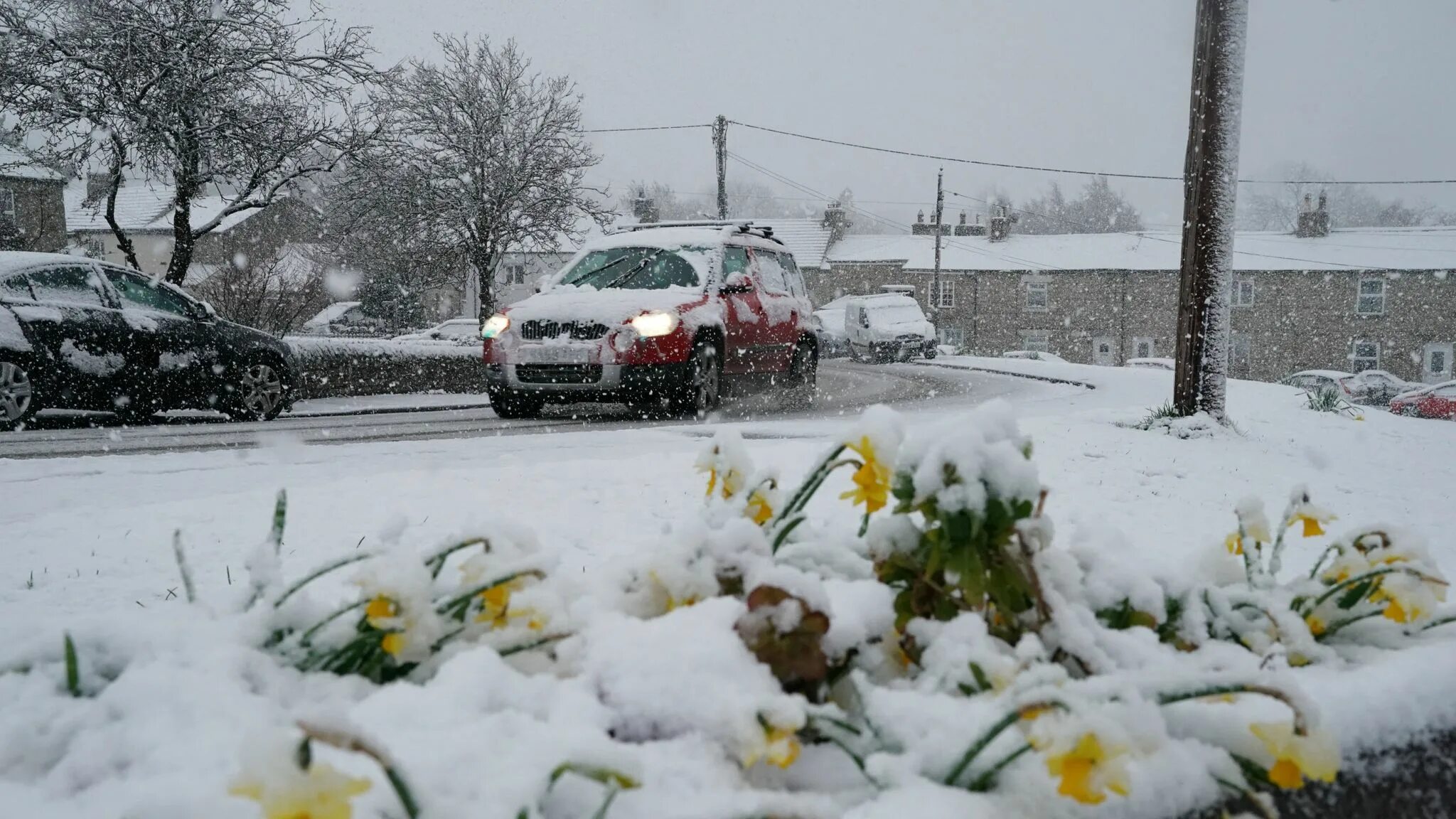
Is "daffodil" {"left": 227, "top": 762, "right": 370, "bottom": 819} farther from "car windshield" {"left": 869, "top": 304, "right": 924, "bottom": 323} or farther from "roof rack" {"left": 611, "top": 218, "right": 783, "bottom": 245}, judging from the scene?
"car windshield" {"left": 869, "top": 304, "right": 924, "bottom": 323}

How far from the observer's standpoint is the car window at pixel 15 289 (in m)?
8.43

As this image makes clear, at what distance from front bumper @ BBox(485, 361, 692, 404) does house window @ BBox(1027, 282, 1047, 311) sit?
45.4m

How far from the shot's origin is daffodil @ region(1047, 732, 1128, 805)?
909mm

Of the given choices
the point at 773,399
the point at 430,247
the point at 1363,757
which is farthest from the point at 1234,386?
the point at 430,247

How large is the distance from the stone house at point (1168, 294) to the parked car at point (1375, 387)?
31.3 feet

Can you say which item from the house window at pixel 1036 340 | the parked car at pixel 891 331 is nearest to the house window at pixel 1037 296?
the house window at pixel 1036 340

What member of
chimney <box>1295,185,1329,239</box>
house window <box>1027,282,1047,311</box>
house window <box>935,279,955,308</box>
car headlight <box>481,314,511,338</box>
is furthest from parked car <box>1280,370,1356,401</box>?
car headlight <box>481,314,511,338</box>

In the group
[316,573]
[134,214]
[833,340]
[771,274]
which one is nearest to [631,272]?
[771,274]

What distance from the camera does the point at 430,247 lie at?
946 inches

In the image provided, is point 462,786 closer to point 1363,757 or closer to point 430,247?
point 1363,757

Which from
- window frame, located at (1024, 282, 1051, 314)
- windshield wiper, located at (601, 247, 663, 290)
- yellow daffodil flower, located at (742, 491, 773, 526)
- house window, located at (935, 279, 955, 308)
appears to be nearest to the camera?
yellow daffodil flower, located at (742, 491, 773, 526)

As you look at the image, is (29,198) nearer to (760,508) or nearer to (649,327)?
(649,327)

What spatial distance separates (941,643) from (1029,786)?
242 millimetres

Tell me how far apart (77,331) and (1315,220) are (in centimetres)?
5277
